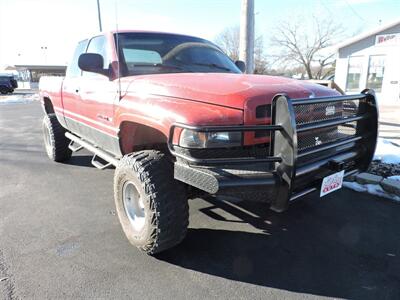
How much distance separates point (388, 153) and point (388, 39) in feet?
37.7

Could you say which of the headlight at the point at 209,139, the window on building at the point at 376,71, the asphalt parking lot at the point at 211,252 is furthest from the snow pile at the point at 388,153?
the window on building at the point at 376,71

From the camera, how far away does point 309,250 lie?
3121 millimetres

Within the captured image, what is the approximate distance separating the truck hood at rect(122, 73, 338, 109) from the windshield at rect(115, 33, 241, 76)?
46cm

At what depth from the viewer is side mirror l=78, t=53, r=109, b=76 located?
3.40m

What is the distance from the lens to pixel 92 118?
4.04 metres

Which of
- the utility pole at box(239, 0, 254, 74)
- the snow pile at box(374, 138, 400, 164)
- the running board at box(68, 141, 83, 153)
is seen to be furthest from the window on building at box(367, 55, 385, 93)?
the running board at box(68, 141, 83, 153)

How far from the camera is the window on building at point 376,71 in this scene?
15.1 metres

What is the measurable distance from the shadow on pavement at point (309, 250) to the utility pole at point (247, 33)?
417cm

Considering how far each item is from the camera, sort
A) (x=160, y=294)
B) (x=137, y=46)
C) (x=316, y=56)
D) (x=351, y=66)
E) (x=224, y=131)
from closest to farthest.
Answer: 1. (x=224, y=131)
2. (x=160, y=294)
3. (x=137, y=46)
4. (x=351, y=66)
5. (x=316, y=56)

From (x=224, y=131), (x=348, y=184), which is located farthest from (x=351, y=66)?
(x=224, y=131)

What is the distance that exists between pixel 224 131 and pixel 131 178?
3.44 ft

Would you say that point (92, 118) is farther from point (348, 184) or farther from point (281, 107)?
point (348, 184)

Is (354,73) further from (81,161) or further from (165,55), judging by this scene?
(165,55)

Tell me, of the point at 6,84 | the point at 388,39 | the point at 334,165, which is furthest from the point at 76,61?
the point at 6,84
